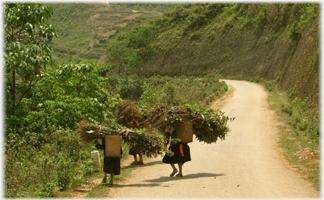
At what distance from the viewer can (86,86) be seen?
54.0 feet

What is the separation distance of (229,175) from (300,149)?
5.42 metres

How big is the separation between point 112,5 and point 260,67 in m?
103

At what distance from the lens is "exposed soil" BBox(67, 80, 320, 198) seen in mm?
8273

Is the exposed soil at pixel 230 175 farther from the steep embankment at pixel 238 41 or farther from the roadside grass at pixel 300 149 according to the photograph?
the steep embankment at pixel 238 41

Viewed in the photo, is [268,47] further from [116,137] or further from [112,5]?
[112,5]

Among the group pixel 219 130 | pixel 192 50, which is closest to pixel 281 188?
pixel 219 130

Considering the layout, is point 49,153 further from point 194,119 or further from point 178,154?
point 194,119

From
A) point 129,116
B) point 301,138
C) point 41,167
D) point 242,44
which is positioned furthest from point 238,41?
point 41,167

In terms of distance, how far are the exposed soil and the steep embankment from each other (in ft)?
44.9

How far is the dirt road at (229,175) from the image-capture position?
827cm

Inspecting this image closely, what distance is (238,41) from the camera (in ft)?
193

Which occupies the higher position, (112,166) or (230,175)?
(112,166)

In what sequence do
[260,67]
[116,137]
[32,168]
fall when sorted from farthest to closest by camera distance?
[260,67], [116,137], [32,168]

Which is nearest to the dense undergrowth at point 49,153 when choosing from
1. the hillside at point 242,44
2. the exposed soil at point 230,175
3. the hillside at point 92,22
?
the exposed soil at point 230,175
